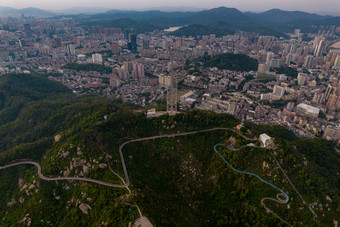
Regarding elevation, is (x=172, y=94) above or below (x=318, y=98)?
above

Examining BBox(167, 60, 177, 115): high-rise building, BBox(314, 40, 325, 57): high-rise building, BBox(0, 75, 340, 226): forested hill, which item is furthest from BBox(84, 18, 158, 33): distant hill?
BBox(0, 75, 340, 226): forested hill

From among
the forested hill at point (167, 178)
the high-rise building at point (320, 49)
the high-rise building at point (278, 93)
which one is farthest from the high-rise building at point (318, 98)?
the high-rise building at point (320, 49)

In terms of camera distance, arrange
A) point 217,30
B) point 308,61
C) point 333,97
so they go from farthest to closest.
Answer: point 217,30
point 308,61
point 333,97

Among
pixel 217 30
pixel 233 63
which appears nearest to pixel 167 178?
pixel 233 63

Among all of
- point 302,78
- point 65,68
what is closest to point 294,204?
point 302,78

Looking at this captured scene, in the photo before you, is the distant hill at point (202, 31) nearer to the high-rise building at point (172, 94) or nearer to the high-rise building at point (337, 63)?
the high-rise building at point (337, 63)

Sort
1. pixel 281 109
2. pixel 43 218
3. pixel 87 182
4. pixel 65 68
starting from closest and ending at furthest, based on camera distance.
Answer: pixel 43 218 < pixel 87 182 < pixel 281 109 < pixel 65 68

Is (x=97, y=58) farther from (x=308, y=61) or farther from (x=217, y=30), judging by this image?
(x=217, y=30)

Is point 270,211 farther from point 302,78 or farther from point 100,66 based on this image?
point 100,66
